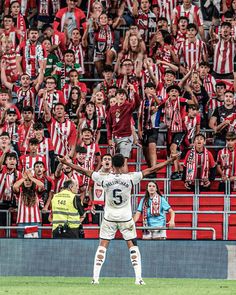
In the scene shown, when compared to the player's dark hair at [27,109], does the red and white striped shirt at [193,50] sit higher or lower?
higher

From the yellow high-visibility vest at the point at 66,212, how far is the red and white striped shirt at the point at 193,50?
6414 mm

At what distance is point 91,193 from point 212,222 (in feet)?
8.22

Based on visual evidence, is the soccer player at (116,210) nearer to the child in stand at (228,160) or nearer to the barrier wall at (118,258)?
the barrier wall at (118,258)

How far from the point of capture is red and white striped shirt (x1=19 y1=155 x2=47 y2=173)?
25.3 metres

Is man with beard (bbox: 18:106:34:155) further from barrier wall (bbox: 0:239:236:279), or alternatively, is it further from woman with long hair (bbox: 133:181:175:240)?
barrier wall (bbox: 0:239:236:279)

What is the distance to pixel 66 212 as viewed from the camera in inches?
900

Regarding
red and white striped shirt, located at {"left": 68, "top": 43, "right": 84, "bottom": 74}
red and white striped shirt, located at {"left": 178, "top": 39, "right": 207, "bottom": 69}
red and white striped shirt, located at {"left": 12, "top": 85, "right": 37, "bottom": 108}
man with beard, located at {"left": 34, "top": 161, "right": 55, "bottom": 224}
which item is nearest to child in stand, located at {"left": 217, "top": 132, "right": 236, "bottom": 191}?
red and white striped shirt, located at {"left": 178, "top": 39, "right": 207, "bottom": 69}

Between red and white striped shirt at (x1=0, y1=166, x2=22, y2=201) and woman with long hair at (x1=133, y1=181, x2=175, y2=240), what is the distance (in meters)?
3.02

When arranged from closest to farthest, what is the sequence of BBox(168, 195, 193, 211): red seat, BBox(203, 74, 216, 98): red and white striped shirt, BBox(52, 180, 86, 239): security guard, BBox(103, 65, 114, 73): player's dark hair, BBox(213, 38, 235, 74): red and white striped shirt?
BBox(52, 180, 86, 239): security guard
BBox(168, 195, 193, 211): red seat
BBox(203, 74, 216, 98): red and white striped shirt
BBox(103, 65, 114, 73): player's dark hair
BBox(213, 38, 235, 74): red and white striped shirt

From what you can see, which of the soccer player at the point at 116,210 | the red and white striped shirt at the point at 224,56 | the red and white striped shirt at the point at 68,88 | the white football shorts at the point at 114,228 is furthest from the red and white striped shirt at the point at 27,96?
the white football shorts at the point at 114,228

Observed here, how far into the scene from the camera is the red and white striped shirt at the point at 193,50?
2805 cm

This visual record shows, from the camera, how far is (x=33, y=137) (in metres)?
25.9

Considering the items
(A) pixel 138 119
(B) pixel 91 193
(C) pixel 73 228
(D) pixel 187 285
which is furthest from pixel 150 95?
(D) pixel 187 285

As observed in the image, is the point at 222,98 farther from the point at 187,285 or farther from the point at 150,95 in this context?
the point at 187,285
